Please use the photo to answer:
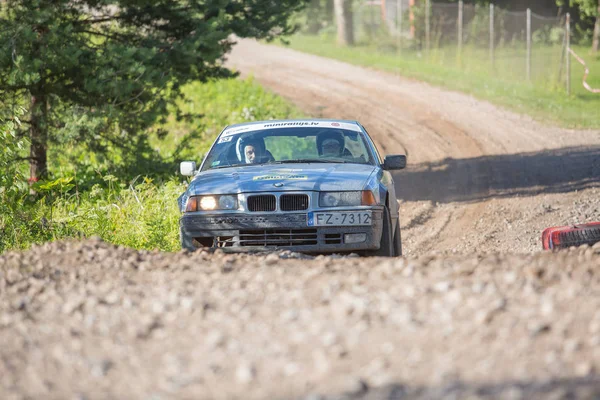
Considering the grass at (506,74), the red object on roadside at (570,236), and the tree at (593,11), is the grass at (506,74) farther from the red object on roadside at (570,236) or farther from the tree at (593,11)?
the red object on roadside at (570,236)

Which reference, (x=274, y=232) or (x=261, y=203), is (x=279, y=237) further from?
(x=261, y=203)

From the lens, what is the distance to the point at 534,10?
39.9 metres

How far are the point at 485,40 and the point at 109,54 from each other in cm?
2293

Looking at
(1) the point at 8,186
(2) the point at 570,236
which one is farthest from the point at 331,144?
(1) the point at 8,186

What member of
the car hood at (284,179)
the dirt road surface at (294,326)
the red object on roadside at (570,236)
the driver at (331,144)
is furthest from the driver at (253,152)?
the red object on roadside at (570,236)

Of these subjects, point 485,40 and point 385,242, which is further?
point 485,40

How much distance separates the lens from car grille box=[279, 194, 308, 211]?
321 inches

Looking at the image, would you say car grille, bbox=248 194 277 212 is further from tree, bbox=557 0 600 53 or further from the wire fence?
tree, bbox=557 0 600 53

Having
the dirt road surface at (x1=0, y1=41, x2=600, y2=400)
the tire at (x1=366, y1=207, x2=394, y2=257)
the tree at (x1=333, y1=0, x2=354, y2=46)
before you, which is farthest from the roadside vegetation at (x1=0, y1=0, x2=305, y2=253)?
the tree at (x1=333, y1=0, x2=354, y2=46)

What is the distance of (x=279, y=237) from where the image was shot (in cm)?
817

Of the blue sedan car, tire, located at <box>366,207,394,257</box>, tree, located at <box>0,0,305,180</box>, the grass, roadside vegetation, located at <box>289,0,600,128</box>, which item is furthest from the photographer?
roadside vegetation, located at <box>289,0,600,128</box>

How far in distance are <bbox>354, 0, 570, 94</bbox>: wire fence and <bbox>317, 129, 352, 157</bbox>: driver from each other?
18.8 m

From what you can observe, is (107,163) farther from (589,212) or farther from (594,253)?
(594,253)

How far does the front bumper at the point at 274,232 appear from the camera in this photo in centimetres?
807
